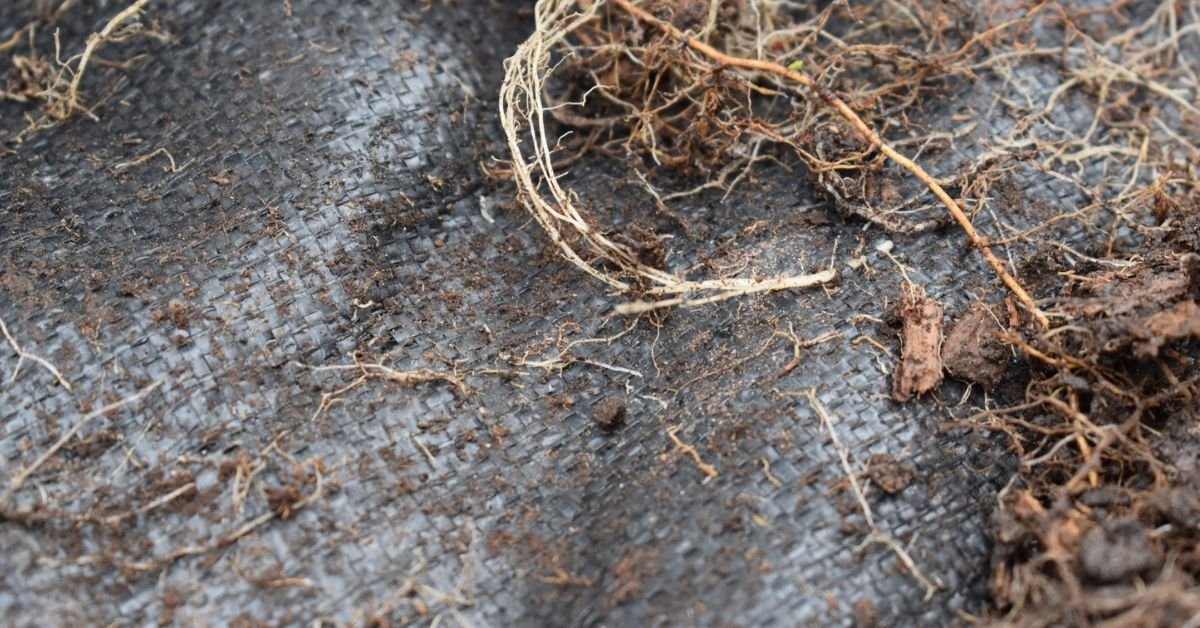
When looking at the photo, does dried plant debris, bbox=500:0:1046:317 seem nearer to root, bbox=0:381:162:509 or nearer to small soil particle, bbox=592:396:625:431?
small soil particle, bbox=592:396:625:431

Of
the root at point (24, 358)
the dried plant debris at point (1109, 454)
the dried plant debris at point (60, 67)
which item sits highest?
the dried plant debris at point (60, 67)

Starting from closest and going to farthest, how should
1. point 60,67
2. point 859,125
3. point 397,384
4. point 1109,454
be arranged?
point 1109,454
point 397,384
point 859,125
point 60,67

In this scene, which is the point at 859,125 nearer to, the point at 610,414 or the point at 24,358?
the point at 610,414

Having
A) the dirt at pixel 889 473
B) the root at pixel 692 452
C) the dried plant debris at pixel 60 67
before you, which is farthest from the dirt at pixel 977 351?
the dried plant debris at pixel 60 67

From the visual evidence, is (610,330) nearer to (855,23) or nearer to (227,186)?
(227,186)

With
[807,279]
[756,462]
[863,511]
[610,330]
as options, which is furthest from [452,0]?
[863,511]

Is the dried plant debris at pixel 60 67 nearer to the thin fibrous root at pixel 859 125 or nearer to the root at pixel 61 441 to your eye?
the root at pixel 61 441

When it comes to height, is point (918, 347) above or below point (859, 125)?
below

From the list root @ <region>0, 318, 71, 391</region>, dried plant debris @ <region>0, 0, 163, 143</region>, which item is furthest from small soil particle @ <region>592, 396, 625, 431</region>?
dried plant debris @ <region>0, 0, 163, 143</region>

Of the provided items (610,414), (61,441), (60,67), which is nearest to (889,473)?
(610,414)
